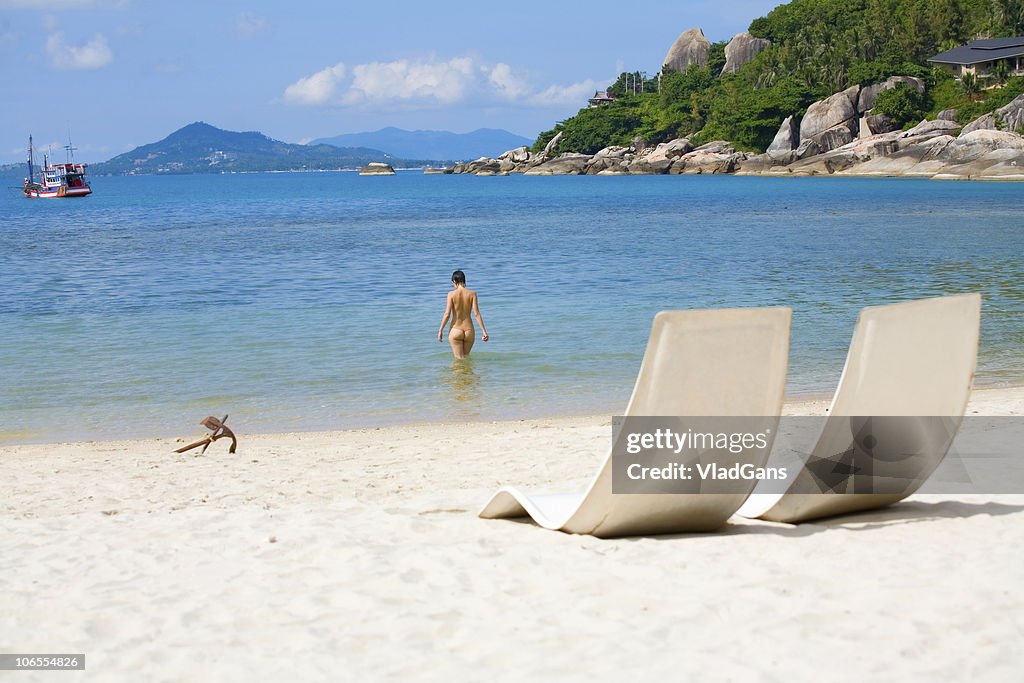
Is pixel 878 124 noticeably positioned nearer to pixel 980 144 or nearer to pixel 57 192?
pixel 980 144

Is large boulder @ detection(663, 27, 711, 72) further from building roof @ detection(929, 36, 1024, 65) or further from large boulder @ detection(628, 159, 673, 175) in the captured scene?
building roof @ detection(929, 36, 1024, 65)

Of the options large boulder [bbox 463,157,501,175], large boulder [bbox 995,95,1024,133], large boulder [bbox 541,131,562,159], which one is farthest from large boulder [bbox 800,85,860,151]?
large boulder [bbox 463,157,501,175]

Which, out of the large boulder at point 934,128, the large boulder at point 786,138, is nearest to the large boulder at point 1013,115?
the large boulder at point 934,128

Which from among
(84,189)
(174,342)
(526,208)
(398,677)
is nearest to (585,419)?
(398,677)

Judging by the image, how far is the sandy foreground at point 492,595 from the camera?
3.78m

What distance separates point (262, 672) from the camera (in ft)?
12.3

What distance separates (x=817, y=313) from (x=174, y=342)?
36.8 feet

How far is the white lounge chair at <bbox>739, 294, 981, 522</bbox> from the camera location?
16.6ft

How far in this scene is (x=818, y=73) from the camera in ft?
356

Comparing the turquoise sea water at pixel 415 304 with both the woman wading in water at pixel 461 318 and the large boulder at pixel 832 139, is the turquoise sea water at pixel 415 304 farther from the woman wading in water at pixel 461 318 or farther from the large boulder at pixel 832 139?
the large boulder at pixel 832 139

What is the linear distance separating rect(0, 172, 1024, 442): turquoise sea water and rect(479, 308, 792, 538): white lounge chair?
612 centimetres

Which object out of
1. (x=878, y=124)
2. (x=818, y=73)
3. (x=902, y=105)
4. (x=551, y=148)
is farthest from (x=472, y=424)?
(x=551, y=148)

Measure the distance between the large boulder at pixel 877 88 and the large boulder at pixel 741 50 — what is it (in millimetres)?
35975

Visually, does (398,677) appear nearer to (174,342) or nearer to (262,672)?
(262,672)
